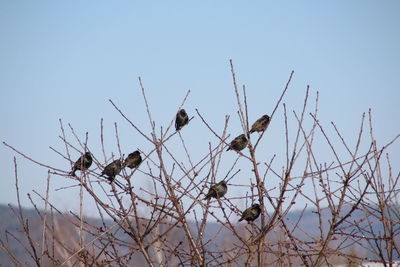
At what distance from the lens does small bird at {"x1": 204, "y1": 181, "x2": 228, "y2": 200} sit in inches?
179

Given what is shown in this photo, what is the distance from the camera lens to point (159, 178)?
4.50 m

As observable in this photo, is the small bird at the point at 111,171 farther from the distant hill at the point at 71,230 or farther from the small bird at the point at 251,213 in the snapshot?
the small bird at the point at 251,213

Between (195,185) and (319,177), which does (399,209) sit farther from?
(195,185)

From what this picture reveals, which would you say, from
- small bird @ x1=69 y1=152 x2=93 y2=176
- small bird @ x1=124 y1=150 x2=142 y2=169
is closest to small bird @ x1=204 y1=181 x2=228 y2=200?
small bird @ x1=69 y1=152 x2=93 y2=176

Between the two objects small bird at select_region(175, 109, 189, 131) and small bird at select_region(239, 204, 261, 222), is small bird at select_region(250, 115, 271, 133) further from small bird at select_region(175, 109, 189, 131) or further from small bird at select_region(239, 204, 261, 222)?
small bird at select_region(239, 204, 261, 222)

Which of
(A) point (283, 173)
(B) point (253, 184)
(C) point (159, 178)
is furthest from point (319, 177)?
(C) point (159, 178)

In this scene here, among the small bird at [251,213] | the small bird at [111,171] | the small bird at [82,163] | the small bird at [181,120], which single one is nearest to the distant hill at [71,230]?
the small bird at [251,213]

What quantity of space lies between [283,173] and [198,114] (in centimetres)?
84

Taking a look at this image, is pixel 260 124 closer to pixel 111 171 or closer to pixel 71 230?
pixel 111 171

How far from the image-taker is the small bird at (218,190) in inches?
179

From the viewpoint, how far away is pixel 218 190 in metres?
4.69

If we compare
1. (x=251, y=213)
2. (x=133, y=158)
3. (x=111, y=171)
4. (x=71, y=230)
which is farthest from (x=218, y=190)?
(x=71, y=230)

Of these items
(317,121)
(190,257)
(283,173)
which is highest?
(317,121)

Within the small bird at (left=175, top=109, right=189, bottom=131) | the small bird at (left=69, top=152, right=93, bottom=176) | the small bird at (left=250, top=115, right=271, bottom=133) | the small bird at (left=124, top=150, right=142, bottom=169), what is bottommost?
the small bird at (left=69, top=152, right=93, bottom=176)
